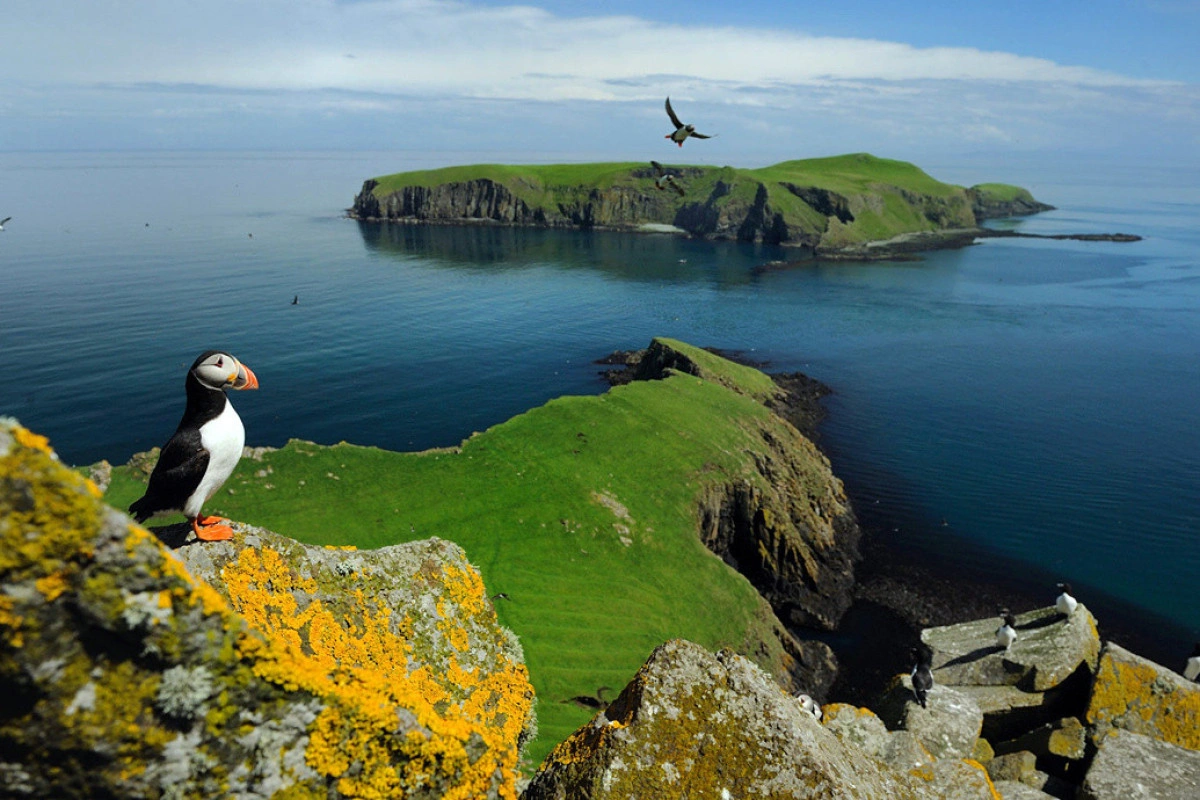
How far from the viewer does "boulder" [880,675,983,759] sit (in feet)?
64.0

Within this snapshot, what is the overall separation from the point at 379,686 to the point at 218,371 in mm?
5782

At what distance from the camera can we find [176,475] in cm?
917

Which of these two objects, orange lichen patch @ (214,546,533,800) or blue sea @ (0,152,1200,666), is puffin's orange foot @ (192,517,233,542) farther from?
blue sea @ (0,152,1200,666)

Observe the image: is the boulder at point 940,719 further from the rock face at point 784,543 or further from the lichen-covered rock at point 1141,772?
the rock face at point 784,543

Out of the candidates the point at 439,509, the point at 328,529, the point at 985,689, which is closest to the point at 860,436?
the point at 985,689

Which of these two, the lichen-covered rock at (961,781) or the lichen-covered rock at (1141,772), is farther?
the lichen-covered rock at (1141,772)

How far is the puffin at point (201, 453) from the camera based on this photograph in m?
9.20

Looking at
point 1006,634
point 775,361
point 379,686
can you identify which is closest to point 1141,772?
point 1006,634

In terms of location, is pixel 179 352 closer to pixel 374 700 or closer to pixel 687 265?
pixel 374 700

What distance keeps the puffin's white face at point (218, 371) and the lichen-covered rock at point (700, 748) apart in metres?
6.87

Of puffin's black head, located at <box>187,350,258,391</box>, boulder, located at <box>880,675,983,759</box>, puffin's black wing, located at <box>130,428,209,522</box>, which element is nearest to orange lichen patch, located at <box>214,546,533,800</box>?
puffin's black wing, located at <box>130,428,209,522</box>

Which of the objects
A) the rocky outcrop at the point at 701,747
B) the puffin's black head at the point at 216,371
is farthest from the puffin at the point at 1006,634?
the puffin's black head at the point at 216,371

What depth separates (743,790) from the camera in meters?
7.68

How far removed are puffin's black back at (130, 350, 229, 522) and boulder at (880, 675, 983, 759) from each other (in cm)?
2011
